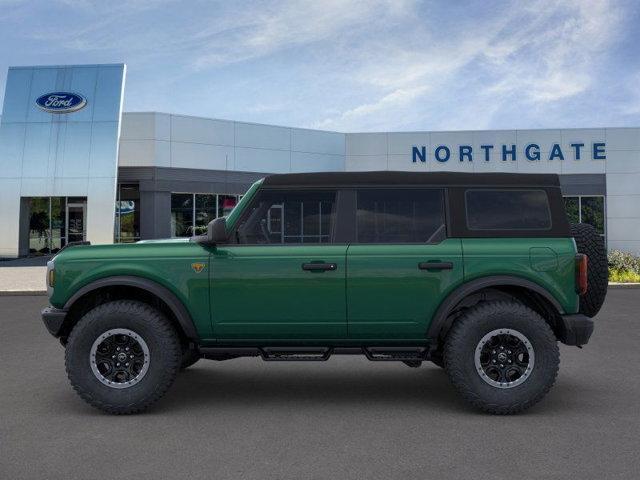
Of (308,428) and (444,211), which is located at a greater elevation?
(444,211)

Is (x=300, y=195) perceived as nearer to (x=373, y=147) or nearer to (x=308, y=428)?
(x=308, y=428)

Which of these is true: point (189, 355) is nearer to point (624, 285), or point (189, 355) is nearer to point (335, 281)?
point (335, 281)

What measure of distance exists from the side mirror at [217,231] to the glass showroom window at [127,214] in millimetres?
26750

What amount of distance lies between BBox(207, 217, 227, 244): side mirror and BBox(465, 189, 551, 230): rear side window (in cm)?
205

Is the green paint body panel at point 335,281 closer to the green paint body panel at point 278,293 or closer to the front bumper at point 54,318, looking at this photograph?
the green paint body panel at point 278,293

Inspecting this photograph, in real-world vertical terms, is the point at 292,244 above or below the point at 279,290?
above

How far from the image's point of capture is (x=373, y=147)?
109 feet

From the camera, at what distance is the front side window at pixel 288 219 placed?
576 centimetres

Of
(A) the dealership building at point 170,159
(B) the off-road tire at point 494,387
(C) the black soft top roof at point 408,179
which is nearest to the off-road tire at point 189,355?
(C) the black soft top roof at point 408,179

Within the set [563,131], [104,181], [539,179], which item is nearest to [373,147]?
Result: [563,131]

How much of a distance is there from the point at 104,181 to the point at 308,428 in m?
26.0

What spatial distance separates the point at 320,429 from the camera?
515 cm

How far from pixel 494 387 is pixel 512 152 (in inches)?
1156

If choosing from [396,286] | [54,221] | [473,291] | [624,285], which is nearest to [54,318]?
[396,286]
